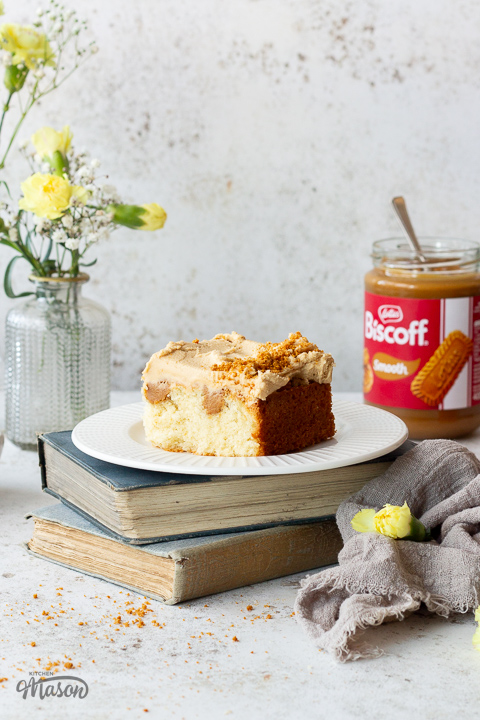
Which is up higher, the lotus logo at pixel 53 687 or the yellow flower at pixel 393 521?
the yellow flower at pixel 393 521

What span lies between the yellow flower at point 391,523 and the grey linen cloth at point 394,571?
0.01m

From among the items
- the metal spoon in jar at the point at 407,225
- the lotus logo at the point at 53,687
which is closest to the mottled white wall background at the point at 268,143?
the metal spoon in jar at the point at 407,225

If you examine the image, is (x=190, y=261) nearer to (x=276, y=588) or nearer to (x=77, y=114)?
(x=77, y=114)

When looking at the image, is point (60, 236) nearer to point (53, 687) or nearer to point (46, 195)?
point (46, 195)

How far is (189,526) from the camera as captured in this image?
2.86 feet

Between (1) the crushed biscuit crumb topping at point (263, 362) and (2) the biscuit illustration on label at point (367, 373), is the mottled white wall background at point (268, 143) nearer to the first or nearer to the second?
(2) the biscuit illustration on label at point (367, 373)

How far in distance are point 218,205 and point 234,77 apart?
0.26 meters

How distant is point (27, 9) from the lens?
169cm

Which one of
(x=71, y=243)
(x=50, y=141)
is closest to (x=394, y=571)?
(x=71, y=243)

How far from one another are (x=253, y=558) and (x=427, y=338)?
22.3 inches

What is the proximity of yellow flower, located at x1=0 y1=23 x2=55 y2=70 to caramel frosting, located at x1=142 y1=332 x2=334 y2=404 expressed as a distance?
571 mm

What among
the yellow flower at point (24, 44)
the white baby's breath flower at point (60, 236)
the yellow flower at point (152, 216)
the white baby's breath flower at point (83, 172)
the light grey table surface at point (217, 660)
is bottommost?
the light grey table surface at point (217, 660)

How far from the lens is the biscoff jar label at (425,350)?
1.30m

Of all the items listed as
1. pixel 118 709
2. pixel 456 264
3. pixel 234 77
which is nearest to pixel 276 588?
pixel 118 709
